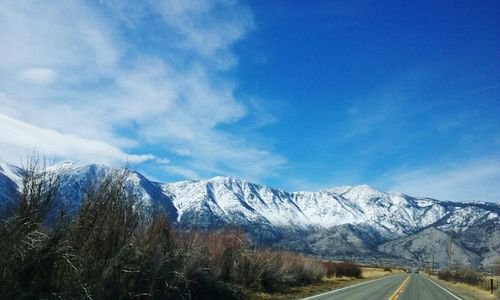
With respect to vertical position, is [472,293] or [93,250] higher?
[472,293]

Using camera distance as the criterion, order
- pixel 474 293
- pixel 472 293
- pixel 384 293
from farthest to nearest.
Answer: pixel 474 293
pixel 472 293
pixel 384 293

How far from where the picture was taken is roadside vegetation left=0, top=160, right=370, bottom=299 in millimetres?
9102

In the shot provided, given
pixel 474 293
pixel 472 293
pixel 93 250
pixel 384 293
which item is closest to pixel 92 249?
pixel 93 250

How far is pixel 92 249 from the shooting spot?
35.2 feet

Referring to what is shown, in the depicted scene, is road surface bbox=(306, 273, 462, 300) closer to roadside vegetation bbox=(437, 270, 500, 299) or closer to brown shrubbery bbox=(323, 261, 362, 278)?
roadside vegetation bbox=(437, 270, 500, 299)

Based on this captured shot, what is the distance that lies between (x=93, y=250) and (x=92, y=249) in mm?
64

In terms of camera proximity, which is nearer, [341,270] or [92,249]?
[92,249]

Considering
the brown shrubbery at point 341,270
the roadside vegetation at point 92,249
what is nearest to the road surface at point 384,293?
the roadside vegetation at point 92,249

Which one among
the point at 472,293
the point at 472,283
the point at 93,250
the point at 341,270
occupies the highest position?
Answer: the point at 472,283

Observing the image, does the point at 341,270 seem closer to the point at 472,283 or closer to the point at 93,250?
the point at 472,283

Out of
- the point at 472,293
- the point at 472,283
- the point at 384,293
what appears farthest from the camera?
the point at 472,283

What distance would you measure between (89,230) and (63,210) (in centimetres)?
81

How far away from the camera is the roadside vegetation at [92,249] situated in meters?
9.10

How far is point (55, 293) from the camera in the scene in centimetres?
963
